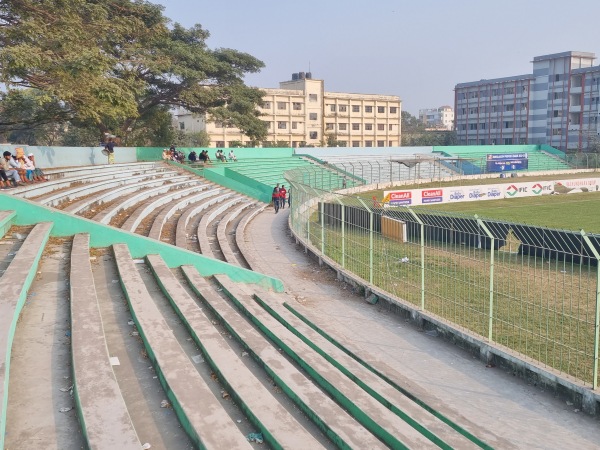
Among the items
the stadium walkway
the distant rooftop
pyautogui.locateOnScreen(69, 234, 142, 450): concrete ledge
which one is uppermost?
the distant rooftop

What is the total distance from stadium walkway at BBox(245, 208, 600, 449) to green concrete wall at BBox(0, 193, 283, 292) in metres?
1.90

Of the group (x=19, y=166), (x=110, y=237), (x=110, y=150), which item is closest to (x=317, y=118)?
(x=110, y=150)

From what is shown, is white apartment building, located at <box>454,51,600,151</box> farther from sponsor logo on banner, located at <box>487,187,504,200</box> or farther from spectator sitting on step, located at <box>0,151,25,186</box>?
spectator sitting on step, located at <box>0,151,25,186</box>

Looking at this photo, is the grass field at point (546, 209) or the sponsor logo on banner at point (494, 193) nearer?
the grass field at point (546, 209)

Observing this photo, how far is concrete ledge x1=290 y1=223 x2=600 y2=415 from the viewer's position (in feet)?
20.4

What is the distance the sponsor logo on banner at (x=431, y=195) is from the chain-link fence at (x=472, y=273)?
18.7 m

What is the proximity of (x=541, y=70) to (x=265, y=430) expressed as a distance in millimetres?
87332

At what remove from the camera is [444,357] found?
→ 26.0 ft

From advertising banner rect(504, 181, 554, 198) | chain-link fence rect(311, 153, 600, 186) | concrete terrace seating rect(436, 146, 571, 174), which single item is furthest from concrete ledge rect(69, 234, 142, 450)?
concrete terrace seating rect(436, 146, 571, 174)

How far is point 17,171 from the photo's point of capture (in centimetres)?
1600

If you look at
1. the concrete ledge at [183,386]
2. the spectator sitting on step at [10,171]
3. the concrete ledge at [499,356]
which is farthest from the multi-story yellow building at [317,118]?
the concrete ledge at [183,386]

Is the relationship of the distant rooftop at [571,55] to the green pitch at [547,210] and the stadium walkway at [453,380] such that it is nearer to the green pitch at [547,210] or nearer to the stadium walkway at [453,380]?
the green pitch at [547,210]

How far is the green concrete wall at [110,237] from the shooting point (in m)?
9.34

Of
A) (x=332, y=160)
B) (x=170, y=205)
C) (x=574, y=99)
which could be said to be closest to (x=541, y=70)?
(x=574, y=99)
